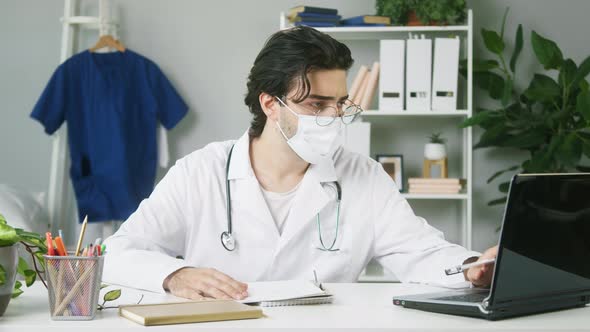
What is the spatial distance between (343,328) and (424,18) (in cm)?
280

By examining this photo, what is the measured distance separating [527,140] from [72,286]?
2932mm

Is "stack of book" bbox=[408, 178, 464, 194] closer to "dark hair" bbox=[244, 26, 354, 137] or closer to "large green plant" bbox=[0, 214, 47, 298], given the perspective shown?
"dark hair" bbox=[244, 26, 354, 137]

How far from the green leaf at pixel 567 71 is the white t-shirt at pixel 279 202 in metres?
2.11

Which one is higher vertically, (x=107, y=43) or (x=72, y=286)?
(x=107, y=43)

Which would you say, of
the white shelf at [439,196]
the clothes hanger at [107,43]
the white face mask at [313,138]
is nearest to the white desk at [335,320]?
the white face mask at [313,138]

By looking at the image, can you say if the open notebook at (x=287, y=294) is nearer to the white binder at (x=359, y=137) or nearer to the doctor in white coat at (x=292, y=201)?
the doctor in white coat at (x=292, y=201)

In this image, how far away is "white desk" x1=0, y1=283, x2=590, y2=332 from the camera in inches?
51.3

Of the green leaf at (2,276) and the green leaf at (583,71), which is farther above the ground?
the green leaf at (583,71)

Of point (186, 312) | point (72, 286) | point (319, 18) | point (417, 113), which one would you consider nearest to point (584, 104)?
point (417, 113)

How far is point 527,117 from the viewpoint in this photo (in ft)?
12.7

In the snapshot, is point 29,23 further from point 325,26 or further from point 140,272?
point 140,272

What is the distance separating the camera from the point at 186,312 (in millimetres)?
1363

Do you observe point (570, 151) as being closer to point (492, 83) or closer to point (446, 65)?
point (492, 83)

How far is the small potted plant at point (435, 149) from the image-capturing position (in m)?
3.96
